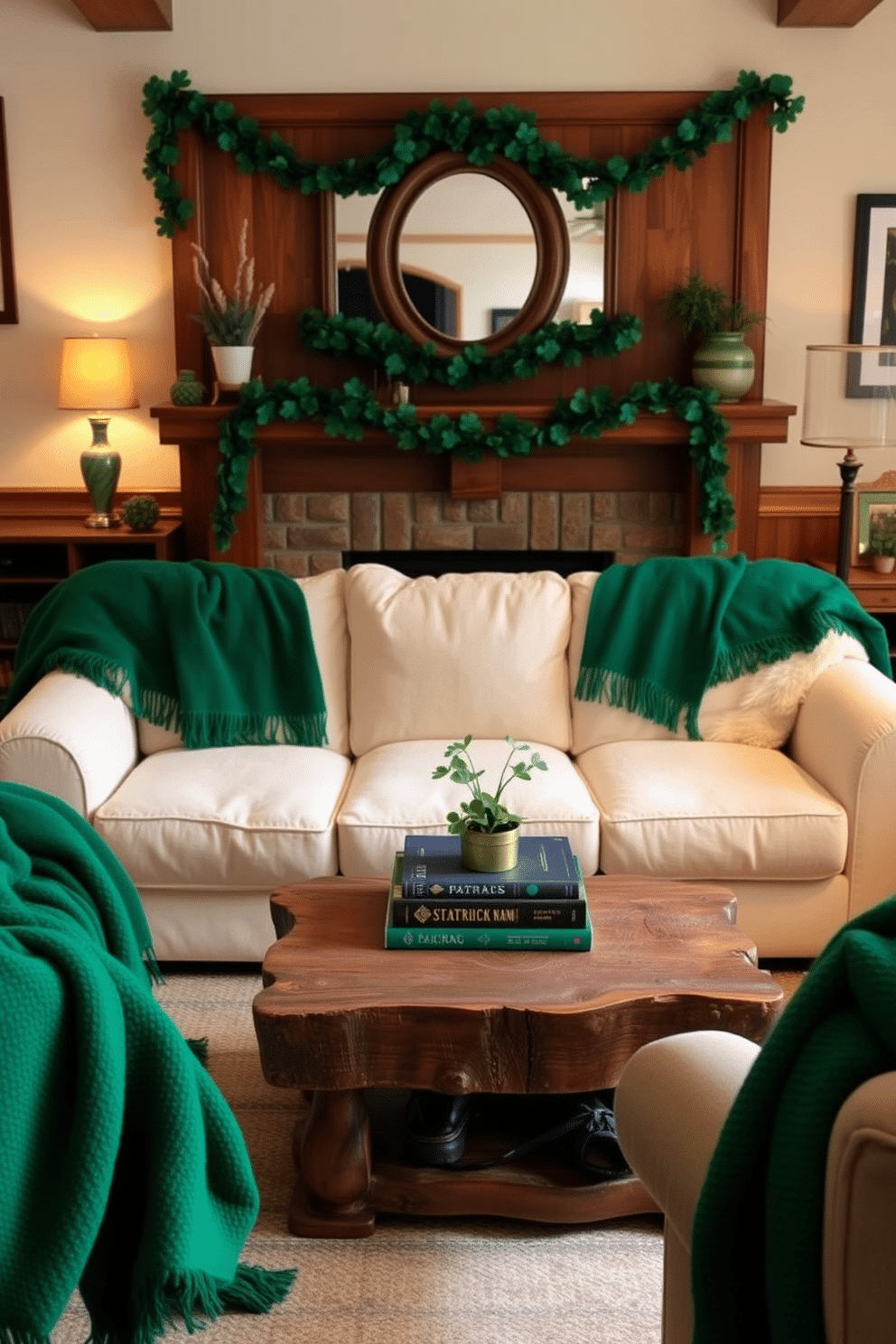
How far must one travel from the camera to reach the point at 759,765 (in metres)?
3.31

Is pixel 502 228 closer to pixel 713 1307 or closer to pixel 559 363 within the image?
pixel 559 363

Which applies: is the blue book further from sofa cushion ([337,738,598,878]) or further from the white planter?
the white planter

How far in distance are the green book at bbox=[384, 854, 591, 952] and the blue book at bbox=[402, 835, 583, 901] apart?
0.05 meters

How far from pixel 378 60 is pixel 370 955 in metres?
3.56

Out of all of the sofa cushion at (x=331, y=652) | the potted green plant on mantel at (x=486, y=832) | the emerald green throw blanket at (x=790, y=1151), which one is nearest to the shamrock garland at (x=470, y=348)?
the sofa cushion at (x=331, y=652)

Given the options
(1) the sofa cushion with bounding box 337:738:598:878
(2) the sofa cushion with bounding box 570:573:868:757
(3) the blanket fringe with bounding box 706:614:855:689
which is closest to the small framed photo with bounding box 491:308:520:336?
(2) the sofa cushion with bounding box 570:573:868:757

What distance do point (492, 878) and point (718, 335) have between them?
9.49 ft

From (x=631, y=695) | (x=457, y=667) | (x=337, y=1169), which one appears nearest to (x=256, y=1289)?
(x=337, y=1169)

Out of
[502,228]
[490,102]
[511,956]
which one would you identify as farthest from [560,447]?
[511,956]

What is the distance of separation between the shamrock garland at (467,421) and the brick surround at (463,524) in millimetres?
287

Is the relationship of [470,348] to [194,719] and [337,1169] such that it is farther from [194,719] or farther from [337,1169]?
[337,1169]

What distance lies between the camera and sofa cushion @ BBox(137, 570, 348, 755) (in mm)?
3582

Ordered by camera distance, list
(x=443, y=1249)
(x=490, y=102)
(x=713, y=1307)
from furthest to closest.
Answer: (x=490, y=102), (x=443, y=1249), (x=713, y=1307)

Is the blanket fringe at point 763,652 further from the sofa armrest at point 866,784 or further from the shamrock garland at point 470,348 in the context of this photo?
the shamrock garland at point 470,348
